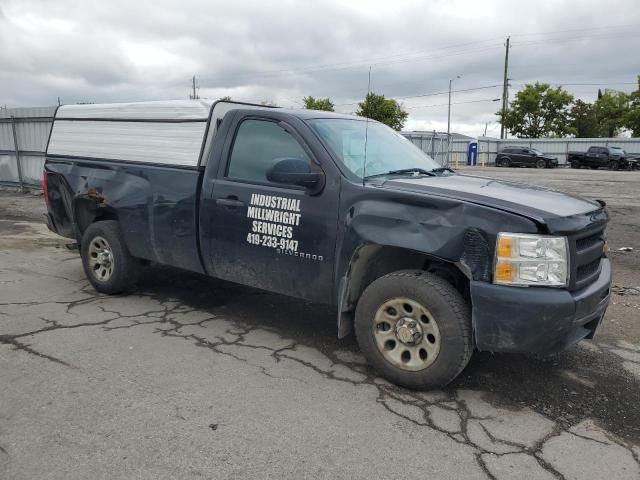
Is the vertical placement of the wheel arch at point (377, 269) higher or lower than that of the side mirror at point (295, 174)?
lower

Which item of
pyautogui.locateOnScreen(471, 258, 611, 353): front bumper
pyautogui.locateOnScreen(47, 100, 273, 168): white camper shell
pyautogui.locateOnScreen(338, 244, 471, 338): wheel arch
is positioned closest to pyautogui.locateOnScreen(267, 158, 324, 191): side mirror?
pyautogui.locateOnScreen(338, 244, 471, 338): wheel arch

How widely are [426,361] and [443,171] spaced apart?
189 centimetres

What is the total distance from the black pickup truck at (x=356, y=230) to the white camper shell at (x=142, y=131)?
17mm

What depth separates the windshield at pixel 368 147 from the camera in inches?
156

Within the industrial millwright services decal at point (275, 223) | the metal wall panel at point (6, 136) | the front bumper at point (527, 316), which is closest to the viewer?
the front bumper at point (527, 316)

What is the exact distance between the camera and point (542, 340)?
311 centimetres

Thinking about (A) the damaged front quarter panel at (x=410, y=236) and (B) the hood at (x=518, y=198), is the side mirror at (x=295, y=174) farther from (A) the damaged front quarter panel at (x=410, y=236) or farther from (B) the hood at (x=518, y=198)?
(B) the hood at (x=518, y=198)

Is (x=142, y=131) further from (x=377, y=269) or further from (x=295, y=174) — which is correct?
(x=377, y=269)

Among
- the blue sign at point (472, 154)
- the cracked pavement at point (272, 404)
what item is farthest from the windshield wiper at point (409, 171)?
the blue sign at point (472, 154)

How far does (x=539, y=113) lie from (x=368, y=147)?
57.0m

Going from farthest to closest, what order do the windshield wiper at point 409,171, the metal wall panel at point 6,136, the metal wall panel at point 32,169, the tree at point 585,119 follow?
the tree at point 585,119 < the metal wall panel at point 6,136 < the metal wall panel at point 32,169 < the windshield wiper at point 409,171

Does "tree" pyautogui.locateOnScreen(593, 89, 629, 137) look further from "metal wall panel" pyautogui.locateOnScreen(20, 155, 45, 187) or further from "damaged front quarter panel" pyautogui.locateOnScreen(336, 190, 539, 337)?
"damaged front quarter panel" pyautogui.locateOnScreen(336, 190, 539, 337)

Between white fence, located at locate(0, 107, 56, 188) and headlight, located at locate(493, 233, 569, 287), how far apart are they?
14872mm

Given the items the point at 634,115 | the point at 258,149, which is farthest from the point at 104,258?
the point at 634,115
